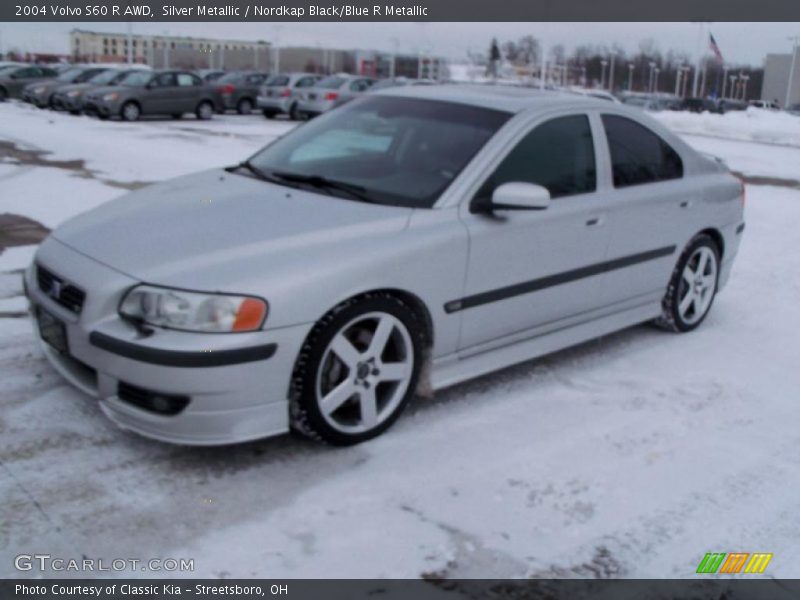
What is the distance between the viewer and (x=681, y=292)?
18.8 ft

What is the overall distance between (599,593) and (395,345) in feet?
4.83

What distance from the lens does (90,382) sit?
3635mm

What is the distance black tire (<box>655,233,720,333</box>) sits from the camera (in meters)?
5.61

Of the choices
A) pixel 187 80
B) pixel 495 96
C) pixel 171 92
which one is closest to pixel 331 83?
pixel 187 80

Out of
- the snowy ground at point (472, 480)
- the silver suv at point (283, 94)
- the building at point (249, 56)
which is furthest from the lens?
the building at point (249, 56)

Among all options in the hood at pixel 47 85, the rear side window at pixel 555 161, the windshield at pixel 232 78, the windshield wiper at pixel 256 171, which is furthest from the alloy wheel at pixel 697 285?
the windshield at pixel 232 78

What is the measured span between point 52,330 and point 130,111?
20.0 meters

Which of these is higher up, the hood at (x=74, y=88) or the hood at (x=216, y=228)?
the hood at (x=74, y=88)

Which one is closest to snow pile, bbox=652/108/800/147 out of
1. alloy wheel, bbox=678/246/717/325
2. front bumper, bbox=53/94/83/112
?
front bumper, bbox=53/94/83/112

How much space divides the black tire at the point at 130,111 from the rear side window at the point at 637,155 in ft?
63.2

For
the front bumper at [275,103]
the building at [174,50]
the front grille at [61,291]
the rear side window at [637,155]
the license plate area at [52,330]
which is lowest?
the license plate area at [52,330]

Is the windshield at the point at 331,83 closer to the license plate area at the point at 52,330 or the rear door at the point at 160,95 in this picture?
the rear door at the point at 160,95

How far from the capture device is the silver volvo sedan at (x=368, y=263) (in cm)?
341

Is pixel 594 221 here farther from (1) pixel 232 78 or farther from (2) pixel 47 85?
(1) pixel 232 78
